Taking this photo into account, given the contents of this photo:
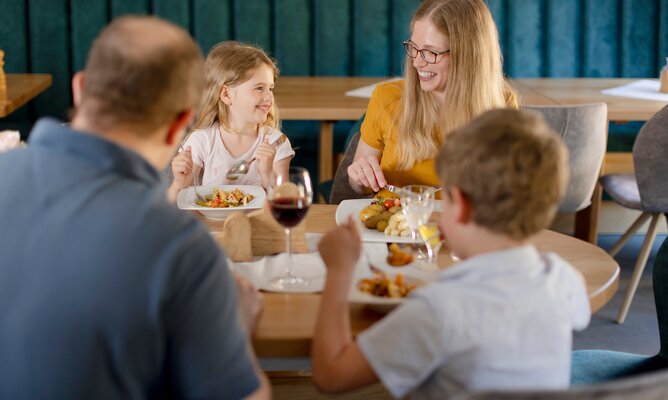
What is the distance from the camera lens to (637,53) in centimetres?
500

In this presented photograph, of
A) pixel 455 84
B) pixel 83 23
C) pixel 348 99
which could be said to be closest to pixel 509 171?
pixel 455 84

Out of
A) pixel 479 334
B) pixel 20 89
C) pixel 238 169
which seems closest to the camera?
pixel 479 334

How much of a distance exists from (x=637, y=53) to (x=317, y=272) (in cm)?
361


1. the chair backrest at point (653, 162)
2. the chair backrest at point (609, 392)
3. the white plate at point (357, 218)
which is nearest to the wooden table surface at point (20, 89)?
the white plate at point (357, 218)

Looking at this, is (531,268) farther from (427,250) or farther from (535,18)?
(535,18)

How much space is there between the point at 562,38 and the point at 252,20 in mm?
1510

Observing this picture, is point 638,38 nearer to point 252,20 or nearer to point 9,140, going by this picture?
point 252,20

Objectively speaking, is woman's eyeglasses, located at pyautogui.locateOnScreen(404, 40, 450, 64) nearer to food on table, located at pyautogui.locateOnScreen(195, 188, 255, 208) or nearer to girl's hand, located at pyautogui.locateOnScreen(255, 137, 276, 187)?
girl's hand, located at pyautogui.locateOnScreen(255, 137, 276, 187)

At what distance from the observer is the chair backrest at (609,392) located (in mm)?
1078

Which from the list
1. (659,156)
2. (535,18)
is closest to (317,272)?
(659,156)

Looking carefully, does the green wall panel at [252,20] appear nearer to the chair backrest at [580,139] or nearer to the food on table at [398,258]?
the chair backrest at [580,139]

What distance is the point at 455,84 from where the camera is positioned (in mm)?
2701

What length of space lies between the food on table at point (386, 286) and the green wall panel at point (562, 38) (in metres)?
3.50

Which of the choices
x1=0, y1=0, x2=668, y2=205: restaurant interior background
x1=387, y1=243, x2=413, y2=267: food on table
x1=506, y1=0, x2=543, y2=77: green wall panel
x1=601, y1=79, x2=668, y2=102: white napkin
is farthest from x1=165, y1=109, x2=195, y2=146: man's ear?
x1=506, y1=0, x2=543, y2=77: green wall panel
